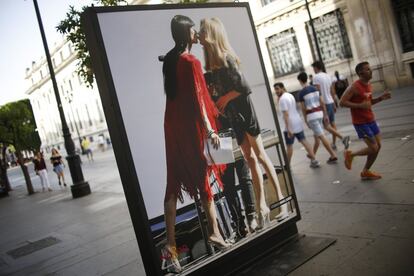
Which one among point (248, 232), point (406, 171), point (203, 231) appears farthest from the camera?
point (406, 171)

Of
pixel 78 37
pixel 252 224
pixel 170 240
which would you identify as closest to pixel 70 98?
pixel 78 37

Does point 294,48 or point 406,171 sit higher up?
point 294,48

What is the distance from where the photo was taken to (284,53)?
24.1 m

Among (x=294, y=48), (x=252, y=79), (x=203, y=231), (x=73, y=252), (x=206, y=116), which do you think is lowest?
(x=73, y=252)

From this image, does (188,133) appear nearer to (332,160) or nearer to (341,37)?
(332,160)

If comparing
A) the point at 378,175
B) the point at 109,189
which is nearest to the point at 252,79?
the point at 378,175

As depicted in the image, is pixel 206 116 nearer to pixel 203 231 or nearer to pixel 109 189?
pixel 203 231

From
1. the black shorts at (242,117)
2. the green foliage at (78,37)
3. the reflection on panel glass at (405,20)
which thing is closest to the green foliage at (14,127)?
the green foliage at (78,37)

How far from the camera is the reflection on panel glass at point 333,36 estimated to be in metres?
20.2

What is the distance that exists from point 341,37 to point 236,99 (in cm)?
1866

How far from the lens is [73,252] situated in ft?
20.2

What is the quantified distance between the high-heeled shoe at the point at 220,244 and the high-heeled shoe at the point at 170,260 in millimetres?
374

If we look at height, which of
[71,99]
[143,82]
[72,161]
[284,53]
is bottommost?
[72,161]

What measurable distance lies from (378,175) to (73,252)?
502cm
